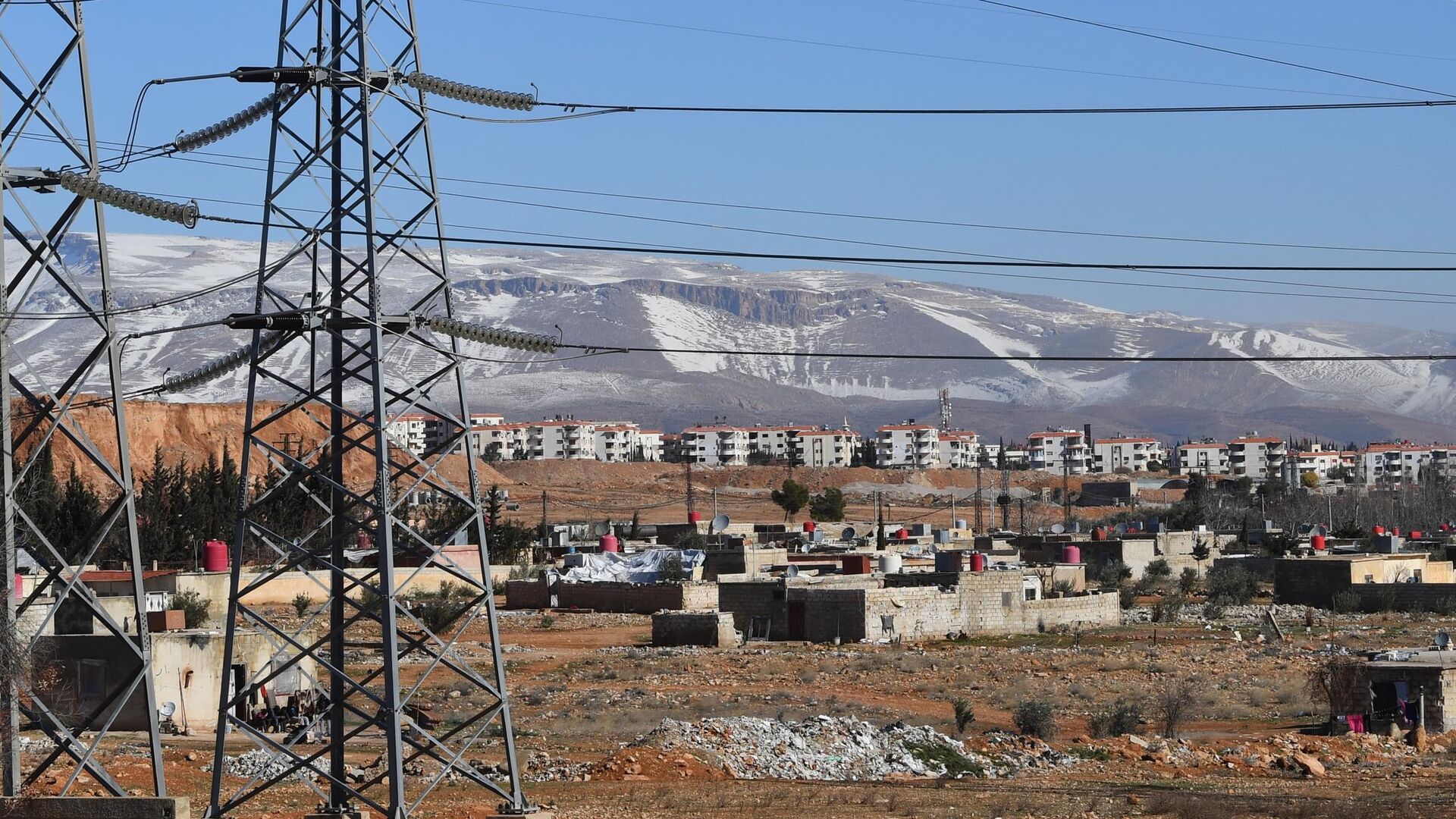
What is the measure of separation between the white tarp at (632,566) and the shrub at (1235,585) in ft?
52.9

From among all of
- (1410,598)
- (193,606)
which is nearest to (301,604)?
(193,606)

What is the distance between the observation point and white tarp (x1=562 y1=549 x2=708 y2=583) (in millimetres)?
57500

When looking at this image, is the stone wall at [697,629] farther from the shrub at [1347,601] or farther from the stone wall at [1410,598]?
the stone wall at [1410,598]

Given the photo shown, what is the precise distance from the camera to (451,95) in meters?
19.2

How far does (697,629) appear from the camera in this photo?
140ft

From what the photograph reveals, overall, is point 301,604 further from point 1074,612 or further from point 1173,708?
point 1173,708

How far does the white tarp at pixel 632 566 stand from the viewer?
189ft

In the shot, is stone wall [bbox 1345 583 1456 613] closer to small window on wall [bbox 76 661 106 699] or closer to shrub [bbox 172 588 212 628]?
shrub [bbox 172 588 212 628]

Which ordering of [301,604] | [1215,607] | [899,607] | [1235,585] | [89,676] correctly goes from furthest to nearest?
[1235,585]
[1215,607]
[301,604]
[899,607]
[89,676]

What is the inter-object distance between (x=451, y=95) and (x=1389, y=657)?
17.5m

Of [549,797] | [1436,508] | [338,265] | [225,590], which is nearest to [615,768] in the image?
[549,797]

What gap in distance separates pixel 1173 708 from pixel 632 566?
107 feet

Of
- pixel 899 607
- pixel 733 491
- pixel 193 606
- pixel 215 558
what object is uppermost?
pixel 215 558

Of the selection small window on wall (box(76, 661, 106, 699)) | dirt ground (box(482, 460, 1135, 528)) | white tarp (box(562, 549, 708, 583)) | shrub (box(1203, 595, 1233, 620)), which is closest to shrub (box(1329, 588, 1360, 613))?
shrub (box(1203, 595, 1233, 620))
